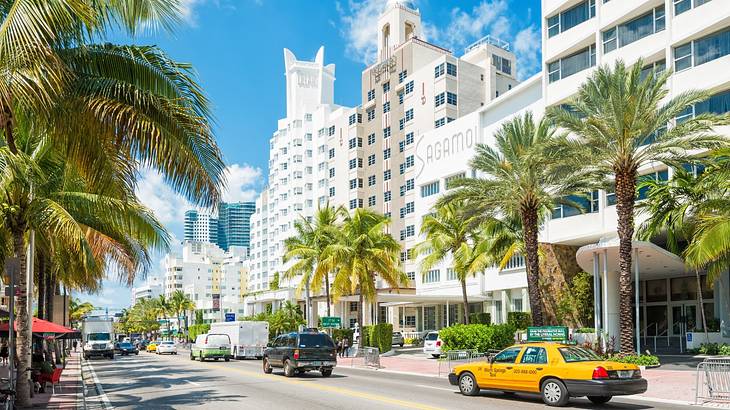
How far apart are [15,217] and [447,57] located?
62158mm

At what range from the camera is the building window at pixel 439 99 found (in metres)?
74.5

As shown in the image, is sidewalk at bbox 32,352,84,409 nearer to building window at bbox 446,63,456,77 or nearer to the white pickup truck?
the white pickup truck

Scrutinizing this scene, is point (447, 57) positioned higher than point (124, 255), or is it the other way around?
point (447, 57)

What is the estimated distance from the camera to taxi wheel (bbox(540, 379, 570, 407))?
15.9m

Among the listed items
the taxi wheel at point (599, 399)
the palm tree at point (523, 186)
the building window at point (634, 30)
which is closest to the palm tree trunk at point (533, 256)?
the palm tree at point (523, 186)

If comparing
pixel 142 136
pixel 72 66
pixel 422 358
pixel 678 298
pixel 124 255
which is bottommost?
pixel 422 358

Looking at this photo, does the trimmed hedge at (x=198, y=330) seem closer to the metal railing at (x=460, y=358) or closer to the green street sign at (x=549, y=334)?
the metal railing at (x=460, y=358)

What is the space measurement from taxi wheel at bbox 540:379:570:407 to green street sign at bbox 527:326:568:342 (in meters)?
11.7

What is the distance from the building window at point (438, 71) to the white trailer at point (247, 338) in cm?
3835

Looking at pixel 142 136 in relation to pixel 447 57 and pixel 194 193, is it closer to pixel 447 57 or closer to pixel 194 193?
pixel 194 193

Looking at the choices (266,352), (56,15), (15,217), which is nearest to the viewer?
(56,15)

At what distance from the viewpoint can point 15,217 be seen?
17219 mm

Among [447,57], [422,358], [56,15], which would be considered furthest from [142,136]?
Answer: [447,57]

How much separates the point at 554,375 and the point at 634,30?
28979 mm
